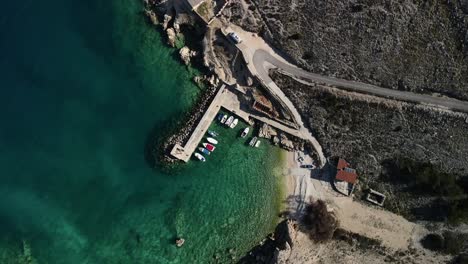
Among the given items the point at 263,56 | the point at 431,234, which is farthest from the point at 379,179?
the point at 263,56

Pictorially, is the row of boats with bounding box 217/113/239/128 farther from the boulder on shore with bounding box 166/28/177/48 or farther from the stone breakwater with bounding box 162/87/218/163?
the boulder on shore with bounding box 166/28/177/48

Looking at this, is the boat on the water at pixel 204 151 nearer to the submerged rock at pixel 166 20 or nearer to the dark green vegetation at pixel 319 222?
the dark green vegetation at pixel 319 222

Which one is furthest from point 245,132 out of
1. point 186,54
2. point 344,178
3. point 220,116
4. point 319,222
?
point 319,222

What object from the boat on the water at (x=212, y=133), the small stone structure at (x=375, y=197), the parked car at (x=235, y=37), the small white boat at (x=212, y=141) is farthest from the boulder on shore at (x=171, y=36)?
the small stone structure at (x=375, y=197)

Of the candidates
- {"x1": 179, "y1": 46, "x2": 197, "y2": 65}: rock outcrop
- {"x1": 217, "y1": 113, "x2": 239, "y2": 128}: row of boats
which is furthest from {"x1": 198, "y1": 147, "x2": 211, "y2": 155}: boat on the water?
{"x1": 179, "y1": 46, "x2": 197, "y2": 65}: rock outcrop

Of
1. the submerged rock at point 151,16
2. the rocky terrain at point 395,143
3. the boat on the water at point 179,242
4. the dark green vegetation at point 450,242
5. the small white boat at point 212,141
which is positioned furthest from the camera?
the small white boat at point 212,141

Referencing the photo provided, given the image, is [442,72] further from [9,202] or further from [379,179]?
[9,202]

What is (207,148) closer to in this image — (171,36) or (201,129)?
(201,129)
